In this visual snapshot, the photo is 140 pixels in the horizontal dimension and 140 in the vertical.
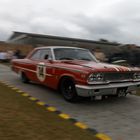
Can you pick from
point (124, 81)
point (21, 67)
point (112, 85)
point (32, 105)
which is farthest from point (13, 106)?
point (21, 67)

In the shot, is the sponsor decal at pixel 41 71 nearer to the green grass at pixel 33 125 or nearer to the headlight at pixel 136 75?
the green grass at pixel 33 125

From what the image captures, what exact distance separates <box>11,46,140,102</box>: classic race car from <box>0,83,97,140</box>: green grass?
3.28 feet

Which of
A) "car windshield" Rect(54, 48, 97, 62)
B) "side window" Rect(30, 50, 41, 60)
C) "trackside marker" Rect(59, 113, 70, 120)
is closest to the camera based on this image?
"trackside marker" Rect(59, 113, 70, 120)

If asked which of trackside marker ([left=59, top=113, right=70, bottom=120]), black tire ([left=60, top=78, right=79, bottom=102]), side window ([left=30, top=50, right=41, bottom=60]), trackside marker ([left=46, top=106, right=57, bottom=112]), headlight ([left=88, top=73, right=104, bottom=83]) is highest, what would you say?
side window ([left=30, top=50, right=41, bottom=60])

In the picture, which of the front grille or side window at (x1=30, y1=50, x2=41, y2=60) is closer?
the front grille

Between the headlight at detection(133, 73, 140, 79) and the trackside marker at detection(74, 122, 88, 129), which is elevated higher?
the headlight at detection(133, 73, 140, 79)

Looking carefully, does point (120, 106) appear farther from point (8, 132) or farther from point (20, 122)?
point (8, 132)

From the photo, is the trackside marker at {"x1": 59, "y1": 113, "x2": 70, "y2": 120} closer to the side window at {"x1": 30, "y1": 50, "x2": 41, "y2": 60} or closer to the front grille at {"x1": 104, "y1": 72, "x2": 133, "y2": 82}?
the front grille at {"x1": 104, "y1": 72, "x2": 133, "y2": 82}

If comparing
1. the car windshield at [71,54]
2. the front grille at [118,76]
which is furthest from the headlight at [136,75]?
the car windshield at [71,54]

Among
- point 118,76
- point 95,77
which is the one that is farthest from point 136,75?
point 95,77

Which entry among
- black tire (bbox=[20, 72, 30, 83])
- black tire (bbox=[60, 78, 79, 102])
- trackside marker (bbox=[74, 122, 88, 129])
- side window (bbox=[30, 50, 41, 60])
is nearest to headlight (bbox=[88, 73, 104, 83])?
black tire (bbox=[60, 78, 79, 102])

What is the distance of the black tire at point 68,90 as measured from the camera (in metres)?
6.60

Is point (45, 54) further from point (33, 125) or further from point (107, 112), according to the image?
point (33, 125)

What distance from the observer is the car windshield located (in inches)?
309
